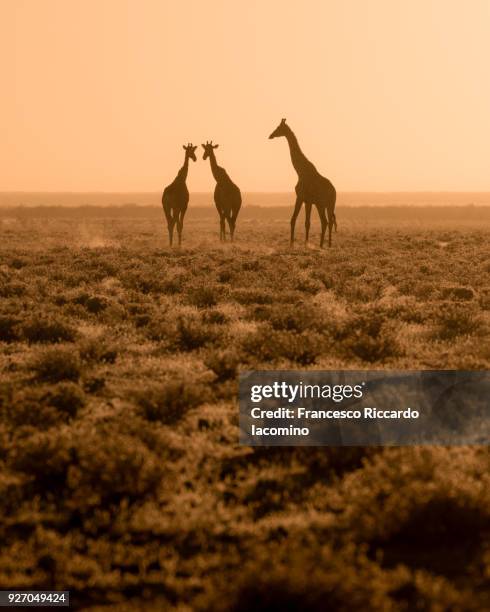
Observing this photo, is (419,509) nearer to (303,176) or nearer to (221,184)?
(303,176)

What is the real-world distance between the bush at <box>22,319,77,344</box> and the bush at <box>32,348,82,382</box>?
2.12 m

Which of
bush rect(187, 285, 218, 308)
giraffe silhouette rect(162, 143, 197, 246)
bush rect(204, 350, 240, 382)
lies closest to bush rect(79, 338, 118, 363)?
bush rect(204, 350, 240, 382)

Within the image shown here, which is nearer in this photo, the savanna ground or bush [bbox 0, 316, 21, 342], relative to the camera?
the savanna ground

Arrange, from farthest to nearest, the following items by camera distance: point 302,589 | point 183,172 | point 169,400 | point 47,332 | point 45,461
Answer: point 183,172 < point 47,332 < point 169,400 < point 45,461 < point 302,589

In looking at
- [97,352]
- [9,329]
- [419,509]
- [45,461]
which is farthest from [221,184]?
[419,509]

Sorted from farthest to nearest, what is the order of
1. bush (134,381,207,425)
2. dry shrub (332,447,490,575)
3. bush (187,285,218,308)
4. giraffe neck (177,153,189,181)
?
giraffe neck (177,153,189,181) → bush (187,285,218,308) → bush (134,381,207,425) → dry shrub (332,447,490,575)

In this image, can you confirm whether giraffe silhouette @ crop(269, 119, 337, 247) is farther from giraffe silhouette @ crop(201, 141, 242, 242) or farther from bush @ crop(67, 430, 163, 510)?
bush @ crop(67, 430, 163, 510)

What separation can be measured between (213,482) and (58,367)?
13.4ft

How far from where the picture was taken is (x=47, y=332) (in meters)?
12.3

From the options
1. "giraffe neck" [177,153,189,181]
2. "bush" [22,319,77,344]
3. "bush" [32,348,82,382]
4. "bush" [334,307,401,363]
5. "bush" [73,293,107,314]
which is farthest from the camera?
"giraffe neck" [177,153,189,181]

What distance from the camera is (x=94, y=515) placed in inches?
229

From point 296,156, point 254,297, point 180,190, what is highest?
point 296,156

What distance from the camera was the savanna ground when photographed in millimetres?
4762

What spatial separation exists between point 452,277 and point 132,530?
16187 millimetres
